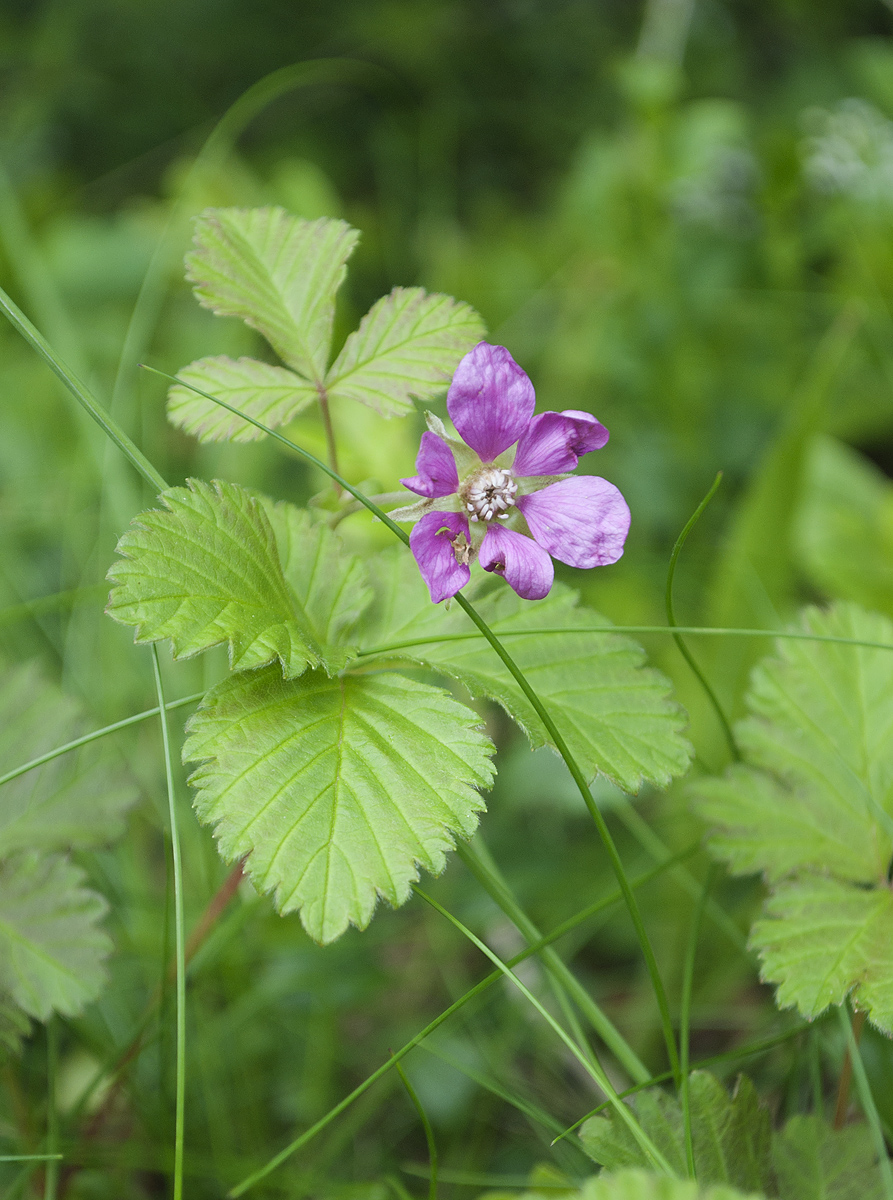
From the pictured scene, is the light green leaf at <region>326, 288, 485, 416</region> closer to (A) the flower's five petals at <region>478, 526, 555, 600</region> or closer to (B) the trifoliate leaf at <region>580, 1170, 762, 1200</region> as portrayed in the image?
(A) the flower's five petals at <region>478, 526, 555, 600</region>

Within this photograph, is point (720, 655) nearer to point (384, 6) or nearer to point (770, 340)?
point (770, 340)

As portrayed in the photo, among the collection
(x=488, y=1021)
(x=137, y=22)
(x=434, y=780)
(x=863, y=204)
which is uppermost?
(x=137, y=22)

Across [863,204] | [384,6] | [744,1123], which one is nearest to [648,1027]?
[744,1123]

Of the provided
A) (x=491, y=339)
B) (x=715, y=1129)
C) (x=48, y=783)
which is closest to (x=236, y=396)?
(x=48, y=783)

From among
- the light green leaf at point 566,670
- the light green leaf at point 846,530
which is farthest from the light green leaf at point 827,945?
the light green leaf at point 846,530

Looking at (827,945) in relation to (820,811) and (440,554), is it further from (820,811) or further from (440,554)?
(440,554)

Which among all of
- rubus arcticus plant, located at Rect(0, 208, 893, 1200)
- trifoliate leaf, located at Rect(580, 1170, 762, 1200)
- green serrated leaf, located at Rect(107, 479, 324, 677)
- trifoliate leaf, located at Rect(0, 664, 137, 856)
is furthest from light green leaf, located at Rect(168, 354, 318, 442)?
trifoliate leaf, located at Rect(580, 1170, 762, 1200)
